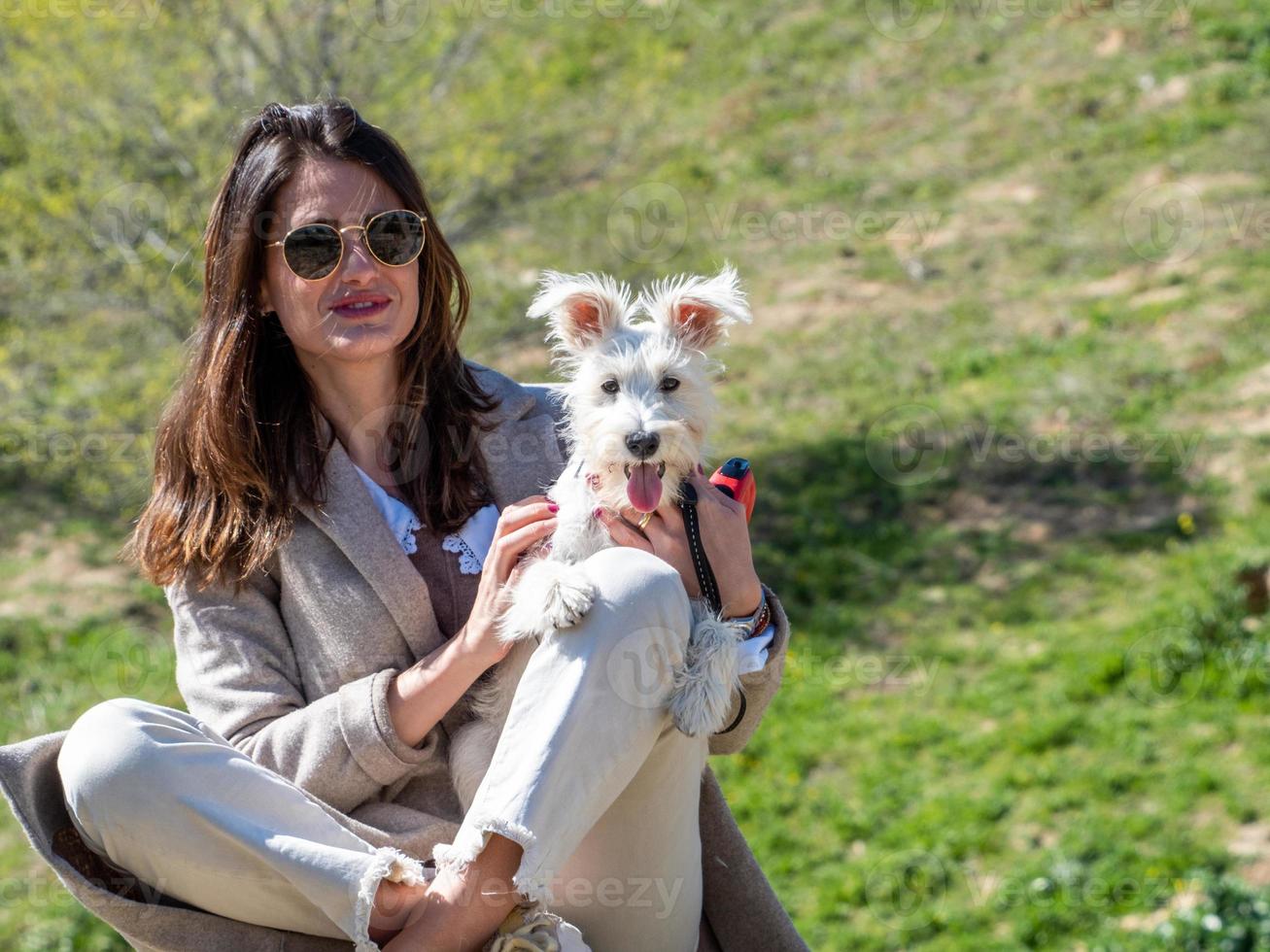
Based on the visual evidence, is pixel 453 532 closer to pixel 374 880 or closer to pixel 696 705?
pixel 696 705

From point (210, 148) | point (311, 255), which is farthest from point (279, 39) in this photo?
point (311, 255)

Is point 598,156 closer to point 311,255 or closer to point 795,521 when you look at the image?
point 795,521

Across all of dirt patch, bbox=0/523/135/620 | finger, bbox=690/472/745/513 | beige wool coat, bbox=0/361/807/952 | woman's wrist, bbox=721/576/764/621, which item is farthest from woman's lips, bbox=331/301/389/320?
dirt patch, bbox=0/523/135/620

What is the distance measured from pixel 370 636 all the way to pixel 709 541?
3.08ft

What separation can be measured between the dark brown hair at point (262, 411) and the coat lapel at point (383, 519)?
0.04 m

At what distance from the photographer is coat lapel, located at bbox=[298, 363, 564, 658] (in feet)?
12.0

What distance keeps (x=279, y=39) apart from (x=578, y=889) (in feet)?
29.5

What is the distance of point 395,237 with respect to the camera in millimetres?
3793

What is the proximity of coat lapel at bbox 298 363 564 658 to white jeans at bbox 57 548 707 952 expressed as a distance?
57 cm

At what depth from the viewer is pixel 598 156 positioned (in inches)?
540

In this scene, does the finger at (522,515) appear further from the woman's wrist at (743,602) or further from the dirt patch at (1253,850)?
the dirt patch at (1253,850)

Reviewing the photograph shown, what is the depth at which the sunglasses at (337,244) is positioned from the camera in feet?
12.2

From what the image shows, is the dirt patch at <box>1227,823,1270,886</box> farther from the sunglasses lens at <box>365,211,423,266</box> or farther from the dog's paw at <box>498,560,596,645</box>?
the sunglasses lens at <box>365,211,423,266</box>

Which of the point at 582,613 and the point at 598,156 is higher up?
the point at 598,156
